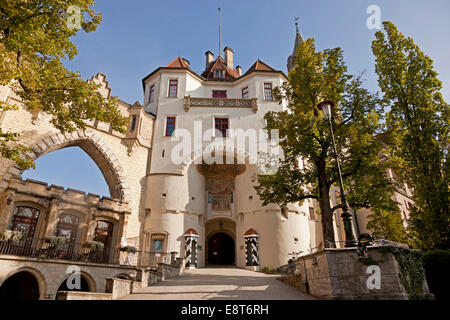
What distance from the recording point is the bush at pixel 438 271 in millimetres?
10039

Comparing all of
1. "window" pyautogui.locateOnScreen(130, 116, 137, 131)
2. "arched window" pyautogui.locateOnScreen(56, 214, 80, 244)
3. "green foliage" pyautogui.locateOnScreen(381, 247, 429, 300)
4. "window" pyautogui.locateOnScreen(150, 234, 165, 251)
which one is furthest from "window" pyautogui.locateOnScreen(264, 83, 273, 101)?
"green foliage" pyautogui.locateOnScreen(381, 247, 429, 300)

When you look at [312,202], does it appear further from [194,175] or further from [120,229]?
[120,229]

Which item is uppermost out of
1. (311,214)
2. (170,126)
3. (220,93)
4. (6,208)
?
(220,93)

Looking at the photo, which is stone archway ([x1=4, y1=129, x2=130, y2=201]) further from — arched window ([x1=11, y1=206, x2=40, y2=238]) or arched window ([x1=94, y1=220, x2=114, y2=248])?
arched window ([x1=11, y1=206, x2=40, y2=238])

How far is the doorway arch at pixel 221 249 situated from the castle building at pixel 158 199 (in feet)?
0.31

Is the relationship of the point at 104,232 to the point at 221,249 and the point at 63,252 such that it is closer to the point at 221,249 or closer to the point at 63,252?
the point at 63,252

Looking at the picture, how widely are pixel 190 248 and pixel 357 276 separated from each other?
14802 millimetres

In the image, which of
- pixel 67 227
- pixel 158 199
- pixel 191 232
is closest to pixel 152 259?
pixel 191 232

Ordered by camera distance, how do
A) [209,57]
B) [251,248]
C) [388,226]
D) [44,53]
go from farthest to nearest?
[209,57], [251,248], [388,226], [44,53]

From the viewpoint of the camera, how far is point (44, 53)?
9797mm

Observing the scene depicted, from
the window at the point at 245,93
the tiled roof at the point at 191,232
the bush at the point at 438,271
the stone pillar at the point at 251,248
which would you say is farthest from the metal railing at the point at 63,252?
the window at the point at 245,93

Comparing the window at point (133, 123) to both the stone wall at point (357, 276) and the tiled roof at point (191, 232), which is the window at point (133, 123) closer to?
the tiled roof at point (191, 232)

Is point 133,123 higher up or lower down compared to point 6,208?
higher up

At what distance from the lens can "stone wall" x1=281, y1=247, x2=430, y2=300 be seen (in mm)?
7758
